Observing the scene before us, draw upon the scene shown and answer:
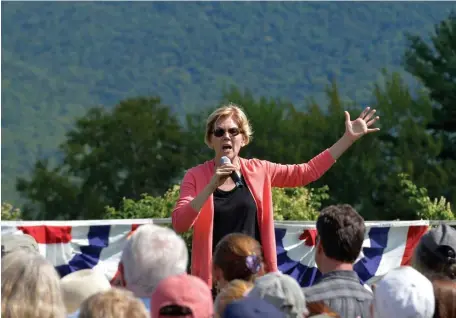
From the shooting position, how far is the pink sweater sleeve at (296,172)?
626cm

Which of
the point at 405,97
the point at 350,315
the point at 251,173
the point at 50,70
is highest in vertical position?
the point at 50,70

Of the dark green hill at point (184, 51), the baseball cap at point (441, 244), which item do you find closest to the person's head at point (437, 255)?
the baseball cap at point (441, 244)

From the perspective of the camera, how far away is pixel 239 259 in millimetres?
4895

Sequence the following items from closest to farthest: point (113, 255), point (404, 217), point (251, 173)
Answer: point (251, 173), point (113, 255), point (404, 217)

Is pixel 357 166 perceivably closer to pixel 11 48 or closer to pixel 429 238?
pixel 429 238

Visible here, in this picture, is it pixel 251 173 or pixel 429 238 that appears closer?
pixel 429 238

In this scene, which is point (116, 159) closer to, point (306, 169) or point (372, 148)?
point (372, 148)

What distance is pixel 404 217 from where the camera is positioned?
38.8m

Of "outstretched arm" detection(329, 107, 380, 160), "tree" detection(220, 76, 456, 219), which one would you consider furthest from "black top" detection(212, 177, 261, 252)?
"tree" detection(220, 76, 456, 219)

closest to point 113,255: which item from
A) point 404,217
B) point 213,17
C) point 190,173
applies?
point 190,173

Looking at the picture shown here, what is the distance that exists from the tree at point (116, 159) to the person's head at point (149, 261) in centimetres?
5150

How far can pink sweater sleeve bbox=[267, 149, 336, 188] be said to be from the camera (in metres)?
6.26

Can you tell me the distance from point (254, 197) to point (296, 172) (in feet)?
1.05

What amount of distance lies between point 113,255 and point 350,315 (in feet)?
14.6
